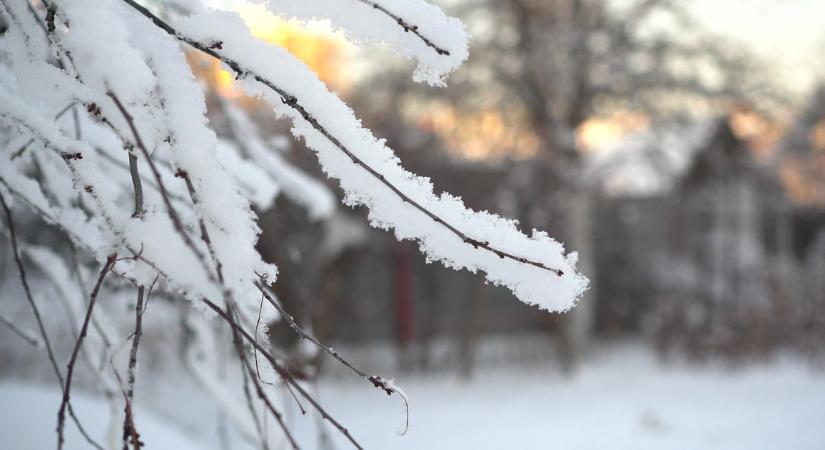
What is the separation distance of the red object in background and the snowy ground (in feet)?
1.87

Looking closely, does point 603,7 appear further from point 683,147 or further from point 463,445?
point 463,445

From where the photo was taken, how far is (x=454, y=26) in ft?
2.74

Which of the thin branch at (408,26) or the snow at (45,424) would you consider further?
the snow at (45,424)

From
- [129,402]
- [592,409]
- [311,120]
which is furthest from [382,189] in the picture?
[592,409]

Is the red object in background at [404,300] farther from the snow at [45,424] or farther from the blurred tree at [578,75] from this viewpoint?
the snow at [45,424]

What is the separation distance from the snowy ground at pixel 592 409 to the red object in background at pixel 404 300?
1.87 feet

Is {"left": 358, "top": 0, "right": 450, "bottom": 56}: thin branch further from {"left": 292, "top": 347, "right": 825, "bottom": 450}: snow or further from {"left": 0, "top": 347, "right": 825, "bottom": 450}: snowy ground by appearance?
{"left": 292, "top": 347, "right": 825, "bottom": 450}: snow

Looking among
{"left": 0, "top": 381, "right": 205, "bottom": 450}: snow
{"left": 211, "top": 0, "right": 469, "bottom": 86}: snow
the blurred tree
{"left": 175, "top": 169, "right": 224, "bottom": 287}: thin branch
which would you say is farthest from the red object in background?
{"left": 175, "top": 169, "right": 224, "bottom": 287}: thin branch

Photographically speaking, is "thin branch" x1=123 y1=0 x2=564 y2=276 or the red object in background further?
the red object in background

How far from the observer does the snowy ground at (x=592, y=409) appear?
4.46m

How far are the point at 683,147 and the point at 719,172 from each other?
0.88m

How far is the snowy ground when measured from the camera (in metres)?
4.46

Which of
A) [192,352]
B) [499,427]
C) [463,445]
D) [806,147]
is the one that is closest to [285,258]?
[192,352]

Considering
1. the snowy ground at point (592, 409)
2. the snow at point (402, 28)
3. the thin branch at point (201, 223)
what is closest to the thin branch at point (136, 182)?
the thin branch at point (201, 223)
